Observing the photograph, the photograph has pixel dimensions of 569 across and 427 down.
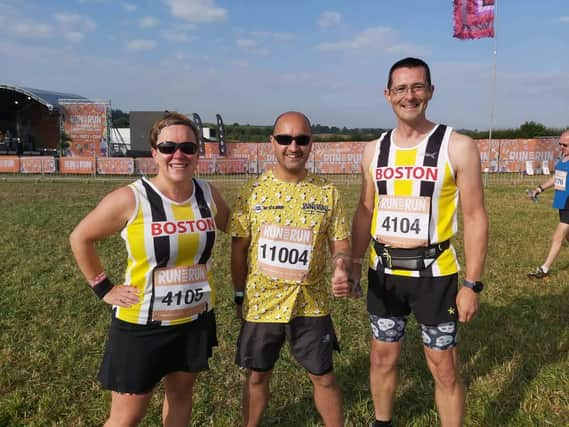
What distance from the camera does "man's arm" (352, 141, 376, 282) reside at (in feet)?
9.27

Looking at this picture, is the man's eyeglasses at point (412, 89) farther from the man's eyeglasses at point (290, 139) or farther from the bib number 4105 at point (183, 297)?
the bib number 4105 at point (183, 297)

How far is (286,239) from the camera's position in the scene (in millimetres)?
2510

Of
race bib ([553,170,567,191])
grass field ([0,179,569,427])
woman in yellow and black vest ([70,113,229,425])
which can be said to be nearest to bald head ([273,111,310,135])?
woman in yellow and black vest ([70,113,229,425])

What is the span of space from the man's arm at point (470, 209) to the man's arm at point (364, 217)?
54cm

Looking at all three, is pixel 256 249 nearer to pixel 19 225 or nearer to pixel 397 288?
pixel 397 288

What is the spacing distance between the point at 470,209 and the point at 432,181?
271mm

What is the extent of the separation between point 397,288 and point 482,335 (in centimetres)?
242

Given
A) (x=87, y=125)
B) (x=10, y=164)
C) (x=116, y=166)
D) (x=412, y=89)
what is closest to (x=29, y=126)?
(x=87, y=125)

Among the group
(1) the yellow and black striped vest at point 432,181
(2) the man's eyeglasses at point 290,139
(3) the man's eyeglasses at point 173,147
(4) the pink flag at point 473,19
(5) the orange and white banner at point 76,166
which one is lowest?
(5) the orange and white banner at point 76,166

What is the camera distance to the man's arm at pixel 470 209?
2447 millimetres

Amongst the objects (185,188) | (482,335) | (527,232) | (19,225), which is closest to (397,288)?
(185,188)

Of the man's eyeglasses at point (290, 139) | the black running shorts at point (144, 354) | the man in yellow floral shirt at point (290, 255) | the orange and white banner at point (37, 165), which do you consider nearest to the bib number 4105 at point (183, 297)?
the black running shorts at point (144, 354)

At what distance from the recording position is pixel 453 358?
259cm

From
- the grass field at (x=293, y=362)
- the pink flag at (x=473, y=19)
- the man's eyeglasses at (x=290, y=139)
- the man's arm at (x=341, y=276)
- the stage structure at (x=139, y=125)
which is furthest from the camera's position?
the stage structure at (x=139, y=125)
